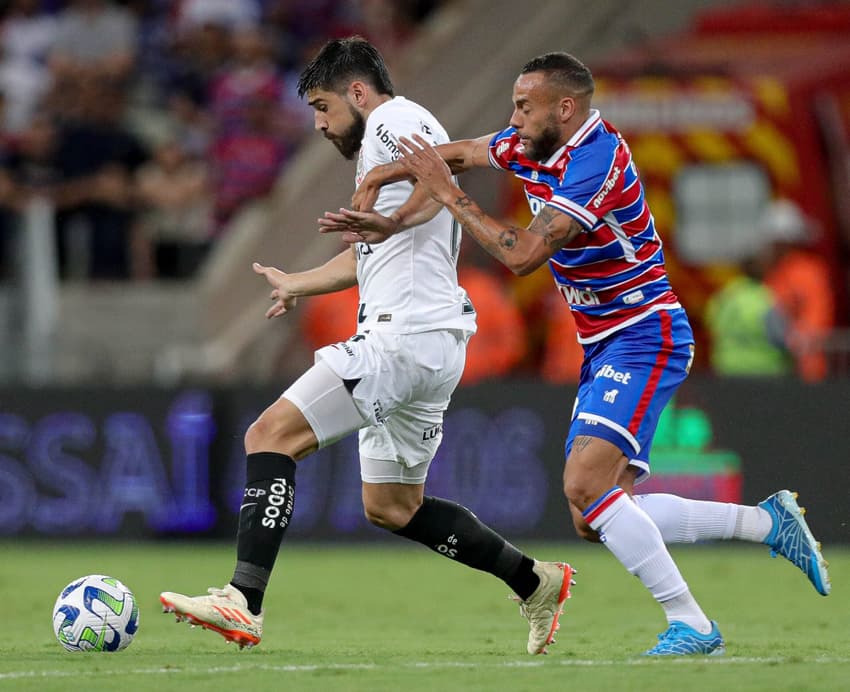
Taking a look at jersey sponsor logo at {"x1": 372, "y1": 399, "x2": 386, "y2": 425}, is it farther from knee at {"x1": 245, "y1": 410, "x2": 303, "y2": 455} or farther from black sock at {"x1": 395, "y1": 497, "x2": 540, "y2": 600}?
black sock at {"x1": 395, "y1": 497, "x2": 540, "y2": 600}

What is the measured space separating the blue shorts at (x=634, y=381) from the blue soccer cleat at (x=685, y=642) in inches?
27.4

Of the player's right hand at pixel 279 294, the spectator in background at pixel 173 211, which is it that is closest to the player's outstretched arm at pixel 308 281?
the player's right hand at pixel 279 294

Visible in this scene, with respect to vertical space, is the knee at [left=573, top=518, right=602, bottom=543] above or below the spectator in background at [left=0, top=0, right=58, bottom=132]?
below

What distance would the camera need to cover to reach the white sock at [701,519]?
26.0 ft

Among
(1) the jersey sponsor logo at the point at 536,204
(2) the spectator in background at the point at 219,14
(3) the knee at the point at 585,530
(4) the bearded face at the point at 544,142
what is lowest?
(3) the knee at the point at 585,530

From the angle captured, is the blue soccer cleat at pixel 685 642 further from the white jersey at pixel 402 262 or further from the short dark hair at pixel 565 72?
the short dark hair at pixel 565 72

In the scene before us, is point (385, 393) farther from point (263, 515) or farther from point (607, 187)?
point (607, 187)

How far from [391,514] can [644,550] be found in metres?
1.22

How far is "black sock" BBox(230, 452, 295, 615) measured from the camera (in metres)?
7.46

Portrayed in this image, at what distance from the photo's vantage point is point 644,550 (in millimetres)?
7395

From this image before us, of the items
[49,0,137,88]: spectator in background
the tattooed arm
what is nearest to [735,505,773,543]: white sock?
the tattooed arm

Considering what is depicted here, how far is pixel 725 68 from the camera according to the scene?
54.0 ft

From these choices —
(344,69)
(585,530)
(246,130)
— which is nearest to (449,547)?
(585,530)

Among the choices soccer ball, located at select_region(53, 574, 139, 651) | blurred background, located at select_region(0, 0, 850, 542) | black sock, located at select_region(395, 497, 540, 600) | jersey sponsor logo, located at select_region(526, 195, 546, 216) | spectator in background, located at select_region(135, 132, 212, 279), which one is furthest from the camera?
spectator in background, located at select_region(135, 132, 212, 279)
